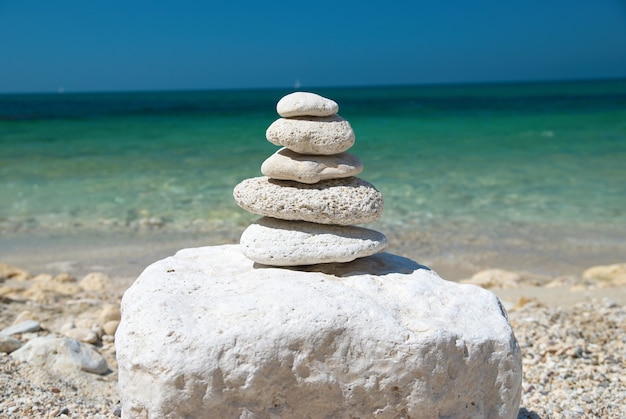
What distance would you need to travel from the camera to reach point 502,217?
33.9 feet

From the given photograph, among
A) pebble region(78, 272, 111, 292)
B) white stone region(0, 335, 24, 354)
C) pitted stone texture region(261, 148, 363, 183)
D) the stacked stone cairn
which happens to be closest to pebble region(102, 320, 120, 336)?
white stone region(0, 335, 24, 354)

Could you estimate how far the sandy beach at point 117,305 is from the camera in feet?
14.0

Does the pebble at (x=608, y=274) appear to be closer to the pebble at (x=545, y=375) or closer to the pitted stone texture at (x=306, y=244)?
the pebble at (x=545, y=375)

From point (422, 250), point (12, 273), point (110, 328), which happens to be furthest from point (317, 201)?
point (422, 250)

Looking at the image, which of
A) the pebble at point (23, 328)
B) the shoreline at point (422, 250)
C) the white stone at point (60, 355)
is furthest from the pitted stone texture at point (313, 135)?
the shoreline at point (422, 250)

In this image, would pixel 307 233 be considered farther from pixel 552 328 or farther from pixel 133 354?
pixel 552 328

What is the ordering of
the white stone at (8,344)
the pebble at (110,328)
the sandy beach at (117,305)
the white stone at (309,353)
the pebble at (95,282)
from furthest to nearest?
the pebble at (95,282), the pebble at (110,328), the white stone at (8,344), the sandy beach at (117,305), the white stone at (309,353)

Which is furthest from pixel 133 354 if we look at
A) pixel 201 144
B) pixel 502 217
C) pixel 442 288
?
pixel 201 144

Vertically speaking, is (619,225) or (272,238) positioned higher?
(272,238)

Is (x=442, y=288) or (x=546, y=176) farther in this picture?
(x=546, y=176)

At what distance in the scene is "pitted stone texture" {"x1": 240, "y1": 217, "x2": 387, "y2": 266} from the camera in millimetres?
3611

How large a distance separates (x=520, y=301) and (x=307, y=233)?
134 inches

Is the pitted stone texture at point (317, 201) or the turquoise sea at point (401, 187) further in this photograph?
the turquoise sea at point (401, 187)

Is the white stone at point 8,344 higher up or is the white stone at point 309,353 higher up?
the white stone at point 309,353
